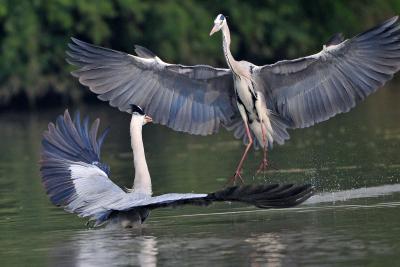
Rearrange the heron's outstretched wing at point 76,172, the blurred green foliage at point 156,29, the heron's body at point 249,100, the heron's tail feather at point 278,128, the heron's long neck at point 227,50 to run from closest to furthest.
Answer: the heron's outstretched wing at point 76,172, the heron's long neck at point 227,50, the heron's body at point 249,100, the heron's tail feather at point 278,128, the blurred green foliage at point 156,29

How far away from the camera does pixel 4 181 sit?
1576cm

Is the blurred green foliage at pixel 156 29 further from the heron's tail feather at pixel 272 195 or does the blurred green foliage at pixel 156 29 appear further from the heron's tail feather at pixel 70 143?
the heron's tail feather at pixel 272 195

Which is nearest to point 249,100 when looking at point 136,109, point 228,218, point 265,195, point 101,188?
point 136,109

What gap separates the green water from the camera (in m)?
9.20

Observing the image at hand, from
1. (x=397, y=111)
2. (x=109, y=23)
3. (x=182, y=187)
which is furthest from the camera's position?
(x=109, y=23)

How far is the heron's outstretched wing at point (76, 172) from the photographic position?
11.1 metres

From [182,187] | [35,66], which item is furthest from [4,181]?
[35,66]

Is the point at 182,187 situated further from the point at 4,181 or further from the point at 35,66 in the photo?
the point at 35,66

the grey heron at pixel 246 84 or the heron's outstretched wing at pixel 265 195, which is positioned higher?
the grey heron at pixel 246 84

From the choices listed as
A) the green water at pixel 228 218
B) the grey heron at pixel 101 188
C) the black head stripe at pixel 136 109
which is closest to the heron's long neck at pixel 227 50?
the grey heron at pixel 101 188

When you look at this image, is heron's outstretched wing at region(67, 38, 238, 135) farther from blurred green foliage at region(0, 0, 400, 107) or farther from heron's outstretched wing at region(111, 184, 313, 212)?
blurred green foliage at region(0, 0, 400, 107)

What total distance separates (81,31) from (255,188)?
24081mm

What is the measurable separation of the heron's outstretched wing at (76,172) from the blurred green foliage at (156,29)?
19.7 meters

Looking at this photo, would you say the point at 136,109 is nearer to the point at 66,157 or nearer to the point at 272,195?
the point at 66,157
